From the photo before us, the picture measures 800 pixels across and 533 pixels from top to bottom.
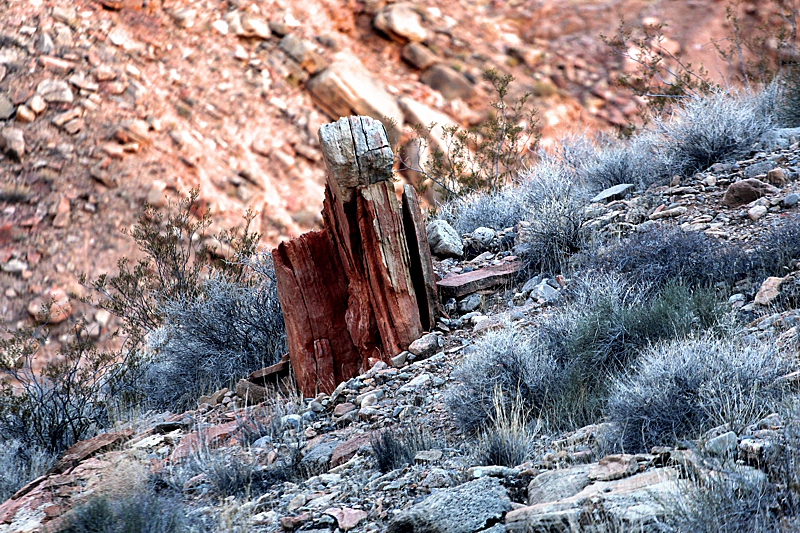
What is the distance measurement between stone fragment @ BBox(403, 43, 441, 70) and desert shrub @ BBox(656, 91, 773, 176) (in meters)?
19.1

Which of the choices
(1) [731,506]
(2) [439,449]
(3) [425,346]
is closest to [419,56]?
(3) [425,346]

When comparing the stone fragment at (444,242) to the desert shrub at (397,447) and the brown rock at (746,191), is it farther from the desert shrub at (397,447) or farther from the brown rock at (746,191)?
the desert shrub at (397,447)

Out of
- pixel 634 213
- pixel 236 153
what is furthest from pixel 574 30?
pixel 634 213

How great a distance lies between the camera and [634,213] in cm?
735

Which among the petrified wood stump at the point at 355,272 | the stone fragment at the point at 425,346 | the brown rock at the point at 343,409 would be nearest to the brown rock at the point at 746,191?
the petrified wood stump at the point at 355,272

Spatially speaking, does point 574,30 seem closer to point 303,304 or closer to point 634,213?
point 634,213

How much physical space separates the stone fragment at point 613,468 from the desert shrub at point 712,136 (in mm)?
5994

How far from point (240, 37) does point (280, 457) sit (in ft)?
75.0

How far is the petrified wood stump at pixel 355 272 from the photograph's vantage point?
570 centimetres

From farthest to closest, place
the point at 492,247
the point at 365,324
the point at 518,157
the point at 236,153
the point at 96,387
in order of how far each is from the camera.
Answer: the point at 236,153 < the point at 518,157 < the point at 492,247 < the point at 96,387 < the point at 365,324

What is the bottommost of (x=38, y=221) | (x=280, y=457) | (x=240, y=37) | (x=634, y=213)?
(x=280, y=457)

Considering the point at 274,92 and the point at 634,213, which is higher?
the point at 274,92

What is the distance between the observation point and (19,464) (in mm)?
5859

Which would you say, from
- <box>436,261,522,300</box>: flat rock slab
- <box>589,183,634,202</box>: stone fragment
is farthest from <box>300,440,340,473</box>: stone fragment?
<box>589,183,634,202</box>: stone fragment
